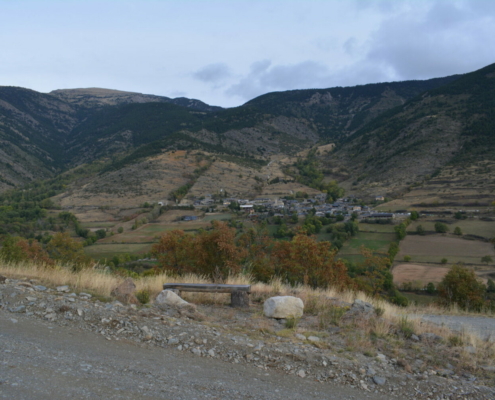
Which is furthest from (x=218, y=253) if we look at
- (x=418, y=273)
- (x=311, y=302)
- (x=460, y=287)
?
(x=418, y=273)

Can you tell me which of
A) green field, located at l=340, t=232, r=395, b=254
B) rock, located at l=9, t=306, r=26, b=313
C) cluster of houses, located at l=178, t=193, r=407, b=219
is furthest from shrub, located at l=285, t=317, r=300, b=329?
cluster of houses, located at l=178, t=193, r=407, b=219

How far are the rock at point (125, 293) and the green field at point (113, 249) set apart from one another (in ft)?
137

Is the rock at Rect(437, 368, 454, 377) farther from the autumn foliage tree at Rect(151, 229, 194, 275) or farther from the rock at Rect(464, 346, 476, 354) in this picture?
the autumn foliage tree at Rect(151, 229, 194, 275)

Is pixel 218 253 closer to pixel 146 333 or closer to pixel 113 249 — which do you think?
pixel 146 333

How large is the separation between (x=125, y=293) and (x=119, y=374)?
11.1 ft

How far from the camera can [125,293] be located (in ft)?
24.0

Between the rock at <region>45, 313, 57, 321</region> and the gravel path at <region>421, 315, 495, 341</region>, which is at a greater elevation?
the rock at <region>45, 313, 57, 321</region>

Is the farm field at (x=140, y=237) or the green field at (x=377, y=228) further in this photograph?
the green field at (x=377, y=228)

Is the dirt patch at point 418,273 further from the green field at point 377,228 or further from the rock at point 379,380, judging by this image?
the rock at point 379,380

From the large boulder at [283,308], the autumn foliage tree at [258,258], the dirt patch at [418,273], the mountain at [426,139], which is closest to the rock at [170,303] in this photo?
the large boulder at [283,308]

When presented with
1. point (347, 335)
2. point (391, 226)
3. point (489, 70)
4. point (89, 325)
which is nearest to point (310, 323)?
point (347, 335)

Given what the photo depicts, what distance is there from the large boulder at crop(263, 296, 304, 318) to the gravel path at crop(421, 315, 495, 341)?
11.1ft

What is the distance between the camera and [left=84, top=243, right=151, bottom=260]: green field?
1853 inches

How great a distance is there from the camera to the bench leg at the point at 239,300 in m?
7.90
